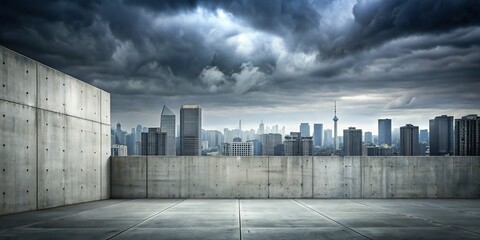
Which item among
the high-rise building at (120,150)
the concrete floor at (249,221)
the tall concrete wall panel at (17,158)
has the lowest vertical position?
the high-rise building at (120,150)

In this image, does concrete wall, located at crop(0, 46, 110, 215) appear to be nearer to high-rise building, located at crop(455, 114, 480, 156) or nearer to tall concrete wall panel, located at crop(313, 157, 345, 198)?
tall concrete wall panel, located at crop(313, 157, 345, 198)

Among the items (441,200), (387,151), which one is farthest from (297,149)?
(441,200)

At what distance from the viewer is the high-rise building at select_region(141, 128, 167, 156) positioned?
17288 centimetres

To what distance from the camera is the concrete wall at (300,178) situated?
17.8 m

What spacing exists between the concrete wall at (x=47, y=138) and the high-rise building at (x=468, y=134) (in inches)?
4399

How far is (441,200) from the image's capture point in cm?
1700

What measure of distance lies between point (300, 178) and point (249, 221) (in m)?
7.45

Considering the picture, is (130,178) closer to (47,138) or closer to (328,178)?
(47,138)

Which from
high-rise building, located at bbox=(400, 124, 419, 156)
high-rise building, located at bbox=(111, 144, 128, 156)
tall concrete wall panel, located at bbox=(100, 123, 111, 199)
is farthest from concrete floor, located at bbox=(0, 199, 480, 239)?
high-rise building, located at bbox=(400, 124, 419, 156)

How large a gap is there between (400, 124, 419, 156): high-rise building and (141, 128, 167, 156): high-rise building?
105m

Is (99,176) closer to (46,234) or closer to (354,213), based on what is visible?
(46,234)

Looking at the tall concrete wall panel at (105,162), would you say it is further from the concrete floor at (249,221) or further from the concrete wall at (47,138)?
the concrete floor at (249,221)

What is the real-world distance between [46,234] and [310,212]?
316 inches

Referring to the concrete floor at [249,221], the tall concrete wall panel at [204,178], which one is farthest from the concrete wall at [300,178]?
the concrete floor at [249,221]
